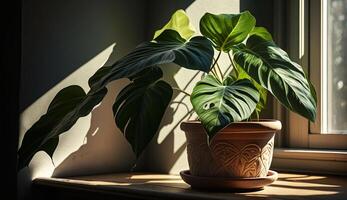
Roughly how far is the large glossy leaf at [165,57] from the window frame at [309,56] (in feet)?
1.89

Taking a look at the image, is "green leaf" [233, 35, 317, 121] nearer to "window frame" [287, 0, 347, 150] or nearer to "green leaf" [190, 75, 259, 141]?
"green leaf" [190, 75, 259, 141]

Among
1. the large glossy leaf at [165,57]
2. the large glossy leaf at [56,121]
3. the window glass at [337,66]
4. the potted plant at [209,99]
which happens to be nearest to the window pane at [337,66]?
the window glass at [337,66]

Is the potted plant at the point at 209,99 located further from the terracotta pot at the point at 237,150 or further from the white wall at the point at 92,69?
the white wall at the point at 92,69

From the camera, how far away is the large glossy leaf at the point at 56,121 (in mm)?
1067

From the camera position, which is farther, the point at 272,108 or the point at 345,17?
the point at 272,108

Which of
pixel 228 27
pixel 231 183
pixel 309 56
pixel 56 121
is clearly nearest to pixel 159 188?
pixel 231 183

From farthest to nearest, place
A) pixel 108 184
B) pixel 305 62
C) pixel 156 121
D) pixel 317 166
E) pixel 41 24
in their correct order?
pixel 305 62, pixel 317 166, pixel 41 24, pixel 108 184, pixel 156 121

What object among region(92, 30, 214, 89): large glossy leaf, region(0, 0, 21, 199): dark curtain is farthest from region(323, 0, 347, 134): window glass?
region(0, 0, 21, 199): dark curtain

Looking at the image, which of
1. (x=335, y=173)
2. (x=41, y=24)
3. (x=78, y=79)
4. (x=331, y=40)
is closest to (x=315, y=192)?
(x=335, y=173)

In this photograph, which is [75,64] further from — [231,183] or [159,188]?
[231,183]

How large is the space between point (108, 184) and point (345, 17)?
888 mm

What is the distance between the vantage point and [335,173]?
56.7 inches

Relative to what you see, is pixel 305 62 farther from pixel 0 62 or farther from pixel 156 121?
pixel 0 62

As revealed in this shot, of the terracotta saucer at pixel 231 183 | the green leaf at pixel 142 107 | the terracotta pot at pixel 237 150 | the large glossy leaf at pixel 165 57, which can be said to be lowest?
the terracotta saucer at pixel 231 183
